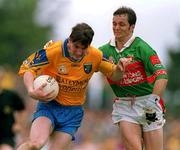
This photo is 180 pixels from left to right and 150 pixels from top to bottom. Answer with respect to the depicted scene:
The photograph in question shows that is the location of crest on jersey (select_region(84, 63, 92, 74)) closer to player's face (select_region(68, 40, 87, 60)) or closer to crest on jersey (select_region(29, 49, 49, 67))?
player's face (select_region(68, 40, 87, 60))

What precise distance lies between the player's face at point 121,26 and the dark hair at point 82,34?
0.71 m

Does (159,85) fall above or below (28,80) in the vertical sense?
below

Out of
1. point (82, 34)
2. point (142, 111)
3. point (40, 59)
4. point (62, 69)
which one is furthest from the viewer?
point (142, 111)

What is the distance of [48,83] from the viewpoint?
1293 cm

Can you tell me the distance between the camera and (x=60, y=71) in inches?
522

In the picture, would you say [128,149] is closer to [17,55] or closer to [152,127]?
[152,127]

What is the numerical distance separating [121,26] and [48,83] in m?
1.49

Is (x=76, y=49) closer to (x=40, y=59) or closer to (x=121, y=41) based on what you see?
(x=40, y=59)

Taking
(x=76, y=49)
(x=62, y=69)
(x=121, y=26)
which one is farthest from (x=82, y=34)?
(x=121, y=26)

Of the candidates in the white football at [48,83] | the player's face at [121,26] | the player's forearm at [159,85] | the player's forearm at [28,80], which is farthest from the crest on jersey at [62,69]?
the player's forearm at [159,85]

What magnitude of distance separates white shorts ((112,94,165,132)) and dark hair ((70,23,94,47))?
1448 millimetres

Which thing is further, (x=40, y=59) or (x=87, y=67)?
(x=87, y=67)

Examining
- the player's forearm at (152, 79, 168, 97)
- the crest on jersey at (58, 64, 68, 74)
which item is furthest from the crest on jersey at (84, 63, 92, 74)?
the player's forearm at (152, 79, 168, 97)

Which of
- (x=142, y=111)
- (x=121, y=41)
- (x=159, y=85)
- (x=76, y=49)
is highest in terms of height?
(x=76, y=49)
